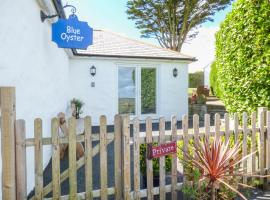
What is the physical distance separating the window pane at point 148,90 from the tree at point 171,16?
457 inches

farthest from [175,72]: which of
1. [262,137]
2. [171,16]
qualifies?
[171,16]

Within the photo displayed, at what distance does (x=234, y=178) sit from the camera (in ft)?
11.6

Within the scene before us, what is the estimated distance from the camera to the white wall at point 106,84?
34.0ft

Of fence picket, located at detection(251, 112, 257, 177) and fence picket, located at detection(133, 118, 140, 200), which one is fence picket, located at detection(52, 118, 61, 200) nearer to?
fence picket, located at detection(133, 118, 140, 200)

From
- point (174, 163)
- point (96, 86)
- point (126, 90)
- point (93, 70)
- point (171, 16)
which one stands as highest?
point (171, 16)

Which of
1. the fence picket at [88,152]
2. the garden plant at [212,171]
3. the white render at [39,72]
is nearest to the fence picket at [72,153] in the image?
the fence picket at [88,152]

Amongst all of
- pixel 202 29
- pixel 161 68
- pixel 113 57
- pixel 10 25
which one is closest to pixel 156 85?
pixel 161 68

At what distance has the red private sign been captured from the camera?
3473mm

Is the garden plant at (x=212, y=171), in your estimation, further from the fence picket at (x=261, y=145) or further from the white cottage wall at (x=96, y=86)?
the white cottage wall at (x=96, y=86)

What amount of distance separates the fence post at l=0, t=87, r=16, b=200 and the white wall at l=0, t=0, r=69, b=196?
0.35 metres

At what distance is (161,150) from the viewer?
3.53 meters

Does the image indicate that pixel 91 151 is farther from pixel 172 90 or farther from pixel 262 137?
pixel 172 90

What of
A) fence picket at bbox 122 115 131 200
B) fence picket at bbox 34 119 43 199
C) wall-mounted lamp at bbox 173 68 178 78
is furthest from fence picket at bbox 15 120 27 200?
wall-mounted lamp at bbox 173 68 178 78

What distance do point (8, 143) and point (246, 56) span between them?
4.04 m
